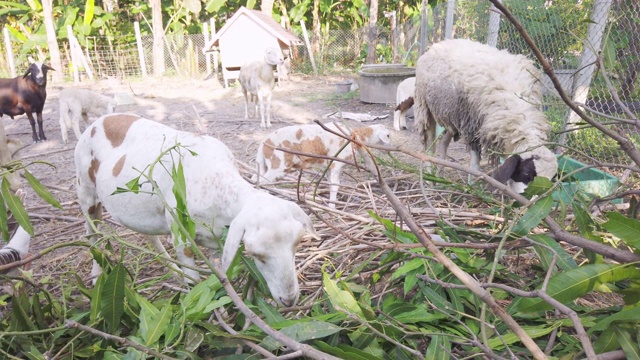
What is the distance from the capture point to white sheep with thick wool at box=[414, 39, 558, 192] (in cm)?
343

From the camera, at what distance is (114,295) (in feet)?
5.31

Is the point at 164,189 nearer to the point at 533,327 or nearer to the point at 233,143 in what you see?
the point at 533,327

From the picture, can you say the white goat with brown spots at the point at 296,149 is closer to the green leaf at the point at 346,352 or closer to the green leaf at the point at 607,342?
the green leaf at the point at 346,352

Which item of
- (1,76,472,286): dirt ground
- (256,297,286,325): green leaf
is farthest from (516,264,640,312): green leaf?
(1,76,472,286): dirt ground

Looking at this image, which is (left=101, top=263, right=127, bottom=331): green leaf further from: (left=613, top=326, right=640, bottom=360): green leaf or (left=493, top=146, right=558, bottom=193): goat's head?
(left=493, top=146, right=558, bottom=193): goat's head

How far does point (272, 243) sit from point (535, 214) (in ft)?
3.36

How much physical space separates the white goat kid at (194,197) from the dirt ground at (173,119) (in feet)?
1.90

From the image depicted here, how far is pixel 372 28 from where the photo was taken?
17266mm

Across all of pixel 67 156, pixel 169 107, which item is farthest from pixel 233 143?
pixel 169 107

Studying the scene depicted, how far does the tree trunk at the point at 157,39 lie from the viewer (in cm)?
1862

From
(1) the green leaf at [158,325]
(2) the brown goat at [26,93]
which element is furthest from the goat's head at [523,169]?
(2) the brown goat at [26,93]

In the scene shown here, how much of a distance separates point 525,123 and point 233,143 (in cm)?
563

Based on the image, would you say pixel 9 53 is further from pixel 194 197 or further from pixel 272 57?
pixel 194 197

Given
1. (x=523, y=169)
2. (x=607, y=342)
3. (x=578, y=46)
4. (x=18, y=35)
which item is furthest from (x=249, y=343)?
(x=18, y=35)
